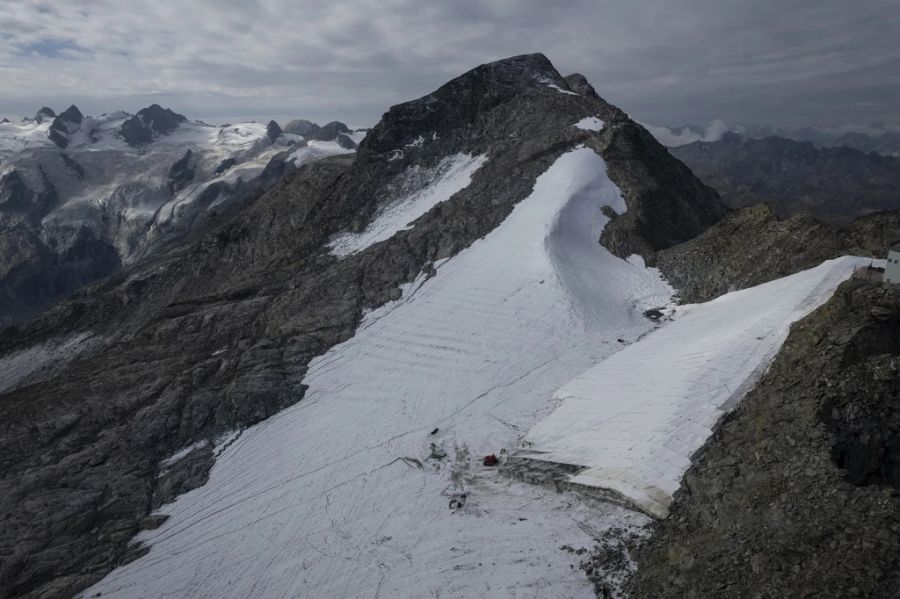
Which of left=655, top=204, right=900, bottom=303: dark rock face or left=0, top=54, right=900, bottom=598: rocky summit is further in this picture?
left=655, top=204, right=900, bottom=303: dark rock face

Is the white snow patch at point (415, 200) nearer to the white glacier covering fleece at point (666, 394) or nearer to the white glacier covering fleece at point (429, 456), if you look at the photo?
the white glacier covering fleece at point (429, 456)

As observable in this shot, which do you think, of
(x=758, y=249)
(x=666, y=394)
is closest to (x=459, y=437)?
(x=666, y=394)

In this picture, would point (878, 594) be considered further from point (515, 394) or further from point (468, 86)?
point (468, 86)

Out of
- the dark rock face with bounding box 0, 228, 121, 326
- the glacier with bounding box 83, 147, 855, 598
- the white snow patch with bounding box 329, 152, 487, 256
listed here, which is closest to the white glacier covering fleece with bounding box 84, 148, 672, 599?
the glacier with bounding box 83, 147, 855, 598

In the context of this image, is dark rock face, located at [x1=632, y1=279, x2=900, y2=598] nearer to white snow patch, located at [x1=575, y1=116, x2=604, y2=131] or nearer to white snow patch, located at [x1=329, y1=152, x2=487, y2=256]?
white snow patch, located at [x1=329, y1=152, x2=487, y2=256]

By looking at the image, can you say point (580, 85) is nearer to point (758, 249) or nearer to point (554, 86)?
point (554, 86)

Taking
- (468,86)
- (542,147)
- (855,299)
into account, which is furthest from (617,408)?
(468,86)
